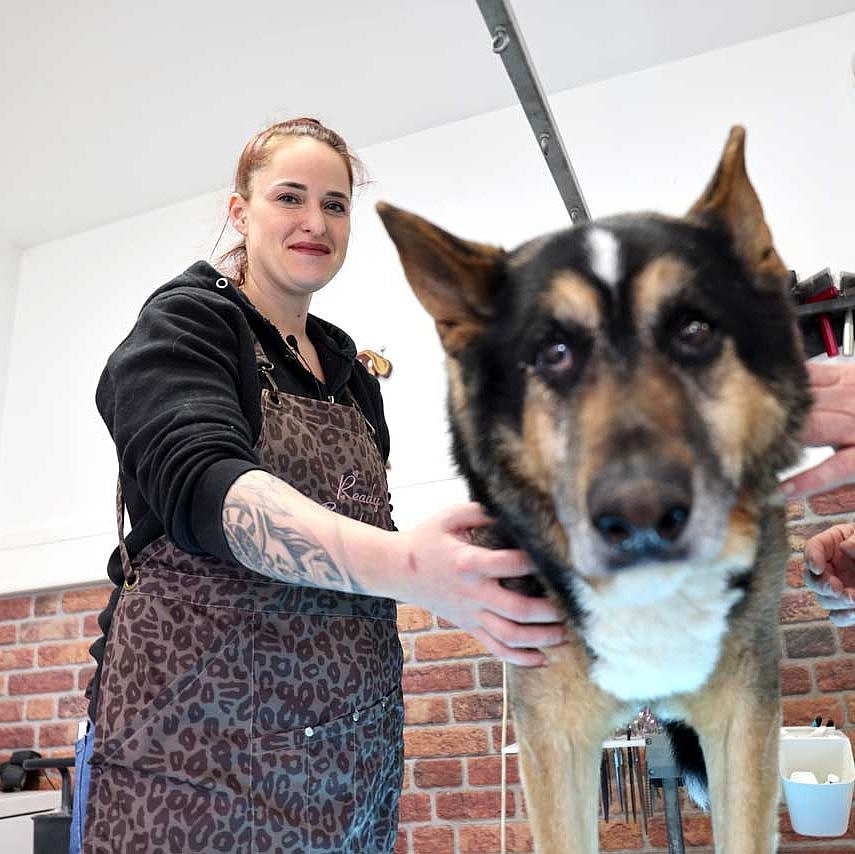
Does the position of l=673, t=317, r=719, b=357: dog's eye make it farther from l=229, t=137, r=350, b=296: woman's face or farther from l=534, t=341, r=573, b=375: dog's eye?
l=229, t=137, r=350, b=296: woman's face

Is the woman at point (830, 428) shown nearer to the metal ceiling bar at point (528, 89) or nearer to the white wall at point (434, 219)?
the metal ceiling bar at point (528, 89)

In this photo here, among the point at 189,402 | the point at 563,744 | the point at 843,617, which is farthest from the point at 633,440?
the point at 843,617

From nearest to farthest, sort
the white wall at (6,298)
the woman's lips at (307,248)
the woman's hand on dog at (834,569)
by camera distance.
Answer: the woman's hand on dog at (834,569)
the woman's lips at (307,248)
the white wall at (6,298)

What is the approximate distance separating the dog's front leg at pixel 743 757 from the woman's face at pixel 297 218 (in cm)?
89

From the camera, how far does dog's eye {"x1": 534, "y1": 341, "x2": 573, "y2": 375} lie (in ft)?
2.41

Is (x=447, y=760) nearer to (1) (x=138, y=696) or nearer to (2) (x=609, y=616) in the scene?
(1) (x=138, y=696)

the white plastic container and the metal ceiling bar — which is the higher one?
the metal ceiling bar

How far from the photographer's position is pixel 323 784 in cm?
121

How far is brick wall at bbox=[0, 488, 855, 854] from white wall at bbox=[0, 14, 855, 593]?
9.6 inches

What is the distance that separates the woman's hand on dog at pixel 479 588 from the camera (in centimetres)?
78

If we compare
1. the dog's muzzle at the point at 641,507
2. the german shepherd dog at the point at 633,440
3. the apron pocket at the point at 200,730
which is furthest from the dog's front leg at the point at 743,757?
the apron pocket at the point at 200,730

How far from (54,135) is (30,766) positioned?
232 centimetres

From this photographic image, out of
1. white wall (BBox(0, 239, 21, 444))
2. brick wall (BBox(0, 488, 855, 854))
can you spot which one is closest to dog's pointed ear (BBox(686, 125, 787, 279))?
brick wall (BBox(0, 488, 855, 854))

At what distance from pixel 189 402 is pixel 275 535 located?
0.65ft
